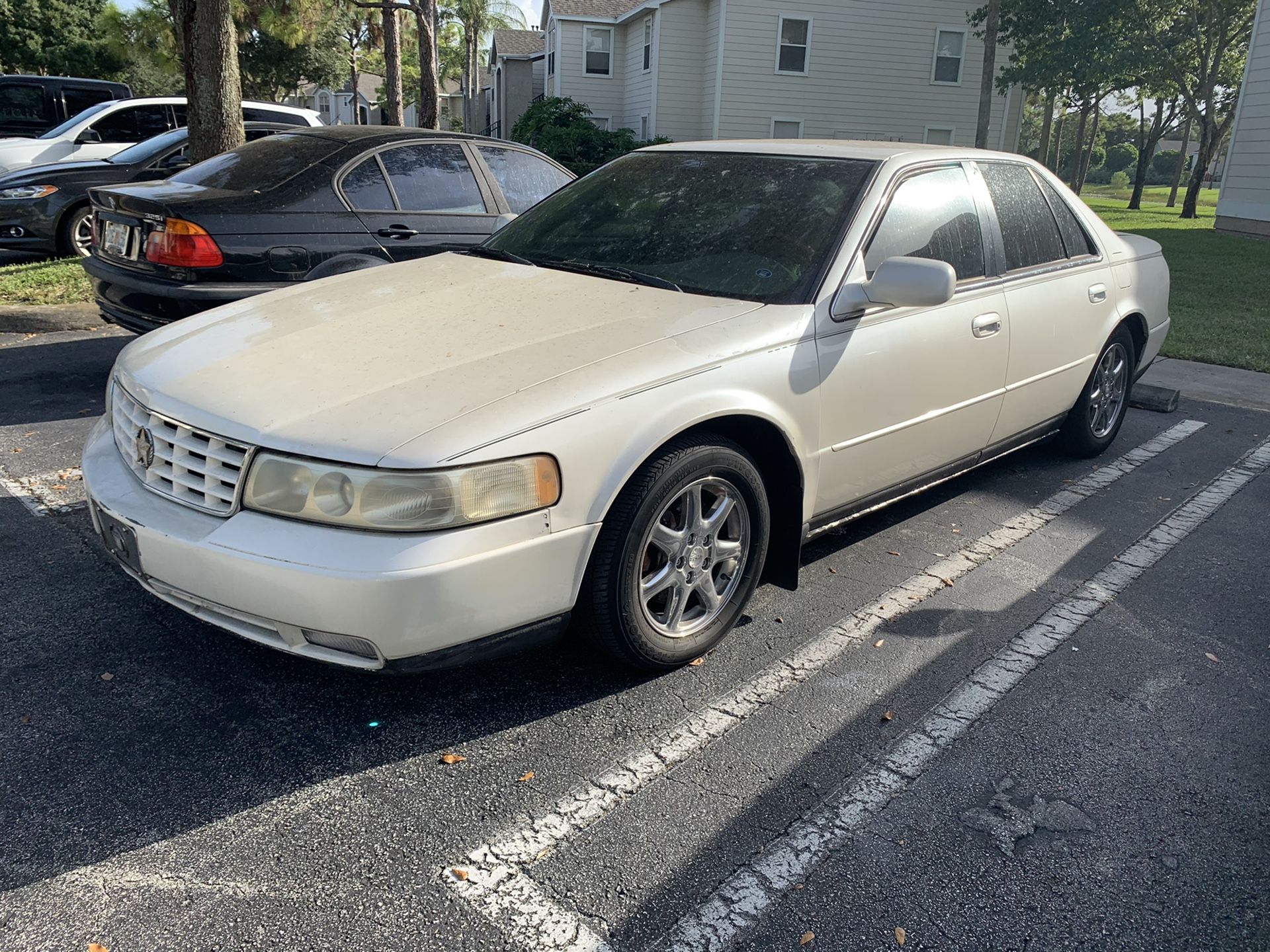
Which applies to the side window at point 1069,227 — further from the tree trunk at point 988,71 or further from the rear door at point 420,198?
the tree trunk at point 988,71

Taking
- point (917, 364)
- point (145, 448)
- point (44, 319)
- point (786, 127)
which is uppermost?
point (786, 127)

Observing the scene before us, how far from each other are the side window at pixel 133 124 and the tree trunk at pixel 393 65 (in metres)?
7.61

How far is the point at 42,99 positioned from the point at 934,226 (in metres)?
15.7

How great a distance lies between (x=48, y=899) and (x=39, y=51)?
43.2 m

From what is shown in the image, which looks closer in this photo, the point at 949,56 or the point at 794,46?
the point at 794,46

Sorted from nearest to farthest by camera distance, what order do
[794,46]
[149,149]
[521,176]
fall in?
[521,176], [149,149], [794,46]

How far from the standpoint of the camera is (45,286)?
8570mm

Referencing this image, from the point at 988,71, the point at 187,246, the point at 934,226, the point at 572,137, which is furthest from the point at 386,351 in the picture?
the point at 572,137

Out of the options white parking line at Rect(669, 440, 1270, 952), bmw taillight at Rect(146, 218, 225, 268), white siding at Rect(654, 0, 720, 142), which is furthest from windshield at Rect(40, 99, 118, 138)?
white siding at Rect(654, 0, 720, 142)

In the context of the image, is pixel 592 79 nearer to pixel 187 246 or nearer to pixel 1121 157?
pixel 187 246

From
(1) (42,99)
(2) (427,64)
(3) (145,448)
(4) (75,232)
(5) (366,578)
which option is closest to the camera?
(5) (366,578)

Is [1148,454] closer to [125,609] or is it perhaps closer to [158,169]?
[125,609]

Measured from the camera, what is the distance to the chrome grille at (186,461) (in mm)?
2578

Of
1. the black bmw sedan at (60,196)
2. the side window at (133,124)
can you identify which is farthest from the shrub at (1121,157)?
the black bmw sedan at (60,196)
